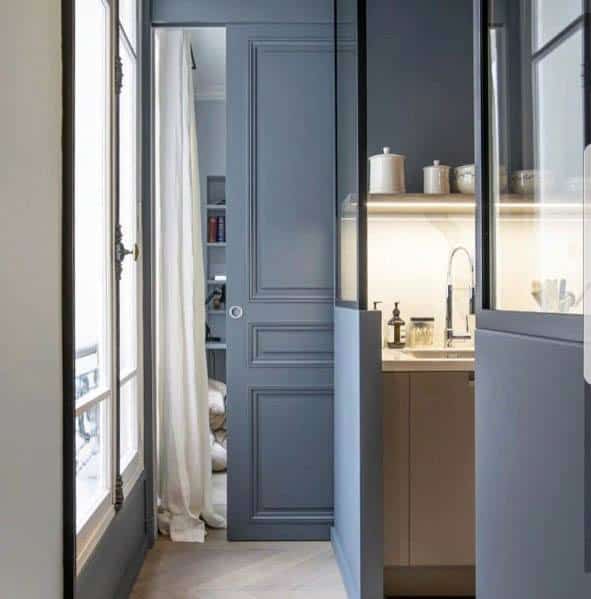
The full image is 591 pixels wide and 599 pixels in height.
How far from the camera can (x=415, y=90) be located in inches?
117

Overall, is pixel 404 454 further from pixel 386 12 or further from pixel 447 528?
pixel 386 12

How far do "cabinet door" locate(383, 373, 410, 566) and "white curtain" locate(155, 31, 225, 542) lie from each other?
3.54 ft

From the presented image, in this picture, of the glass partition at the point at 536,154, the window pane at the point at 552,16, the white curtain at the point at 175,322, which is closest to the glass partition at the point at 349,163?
the white curtain at the point at 175,322

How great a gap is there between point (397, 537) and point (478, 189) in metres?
1.63

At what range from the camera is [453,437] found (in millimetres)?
2355

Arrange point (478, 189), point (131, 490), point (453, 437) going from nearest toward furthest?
point (478, 189)
point (453, 437)
point (131, 490)

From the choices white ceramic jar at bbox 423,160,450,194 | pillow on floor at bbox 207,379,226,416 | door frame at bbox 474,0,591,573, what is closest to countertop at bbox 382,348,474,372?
white ceramic jar at bbox 423,160,450,194

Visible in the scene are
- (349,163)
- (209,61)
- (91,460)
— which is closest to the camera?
(91,460)

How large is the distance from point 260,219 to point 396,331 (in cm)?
85

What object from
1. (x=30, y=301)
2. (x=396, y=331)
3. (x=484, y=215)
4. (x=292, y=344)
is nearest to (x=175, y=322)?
(x=292, y=344)

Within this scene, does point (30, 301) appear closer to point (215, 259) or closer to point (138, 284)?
point (138, 284)

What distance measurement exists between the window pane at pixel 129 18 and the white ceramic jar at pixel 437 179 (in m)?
1.42

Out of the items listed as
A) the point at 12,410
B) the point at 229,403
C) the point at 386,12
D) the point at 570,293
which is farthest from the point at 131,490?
the point at 386,12

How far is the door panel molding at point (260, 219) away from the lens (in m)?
3.01
